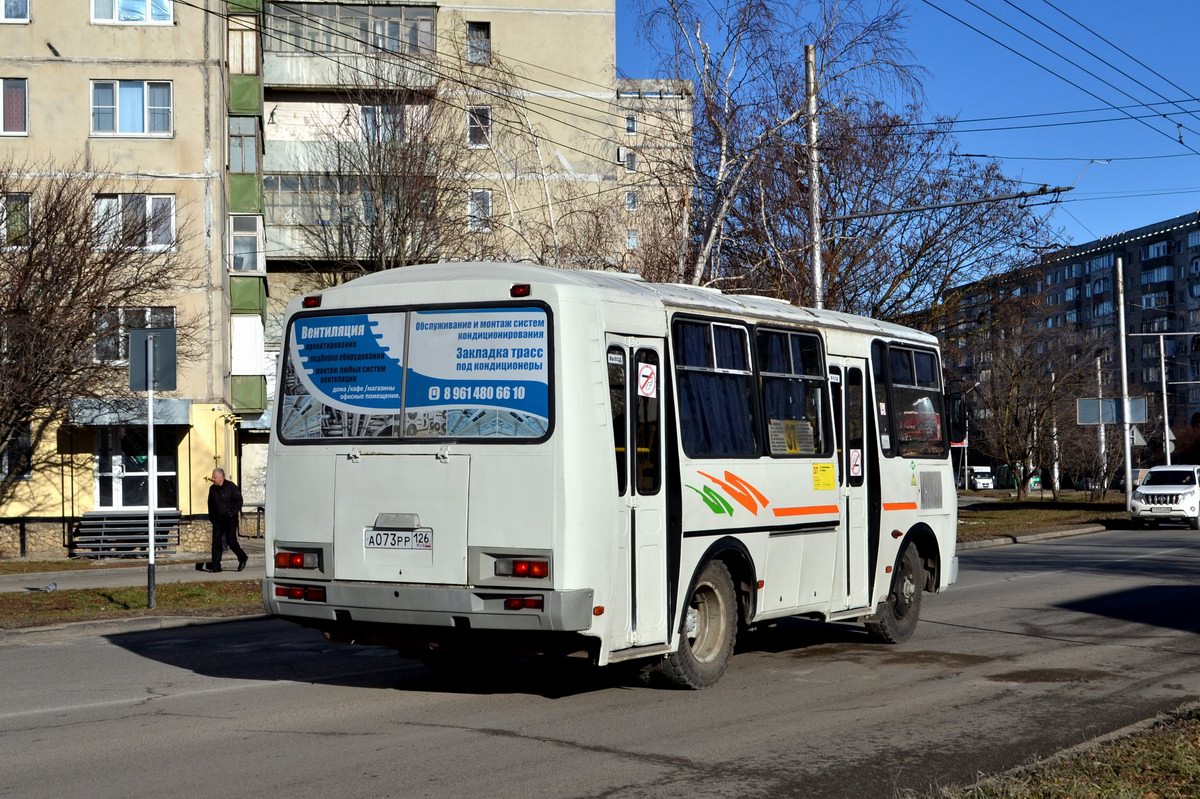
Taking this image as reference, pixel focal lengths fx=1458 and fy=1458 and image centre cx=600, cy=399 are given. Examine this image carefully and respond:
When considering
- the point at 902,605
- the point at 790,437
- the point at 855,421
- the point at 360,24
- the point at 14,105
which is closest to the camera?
the point at 790,437

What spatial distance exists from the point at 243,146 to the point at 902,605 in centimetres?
2998

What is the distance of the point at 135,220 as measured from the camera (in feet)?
102

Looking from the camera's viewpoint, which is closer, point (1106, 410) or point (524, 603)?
point (524, 603)

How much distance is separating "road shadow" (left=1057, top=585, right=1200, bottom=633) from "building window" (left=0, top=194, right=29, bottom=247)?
20.6m

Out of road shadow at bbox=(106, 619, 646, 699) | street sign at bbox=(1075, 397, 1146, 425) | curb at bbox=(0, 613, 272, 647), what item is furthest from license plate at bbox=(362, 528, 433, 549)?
street sign at bbox=(1075, 397, 1146, 425)

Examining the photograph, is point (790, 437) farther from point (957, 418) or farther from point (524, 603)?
point (957, 418)

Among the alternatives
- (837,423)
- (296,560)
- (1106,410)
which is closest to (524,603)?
(296,560)

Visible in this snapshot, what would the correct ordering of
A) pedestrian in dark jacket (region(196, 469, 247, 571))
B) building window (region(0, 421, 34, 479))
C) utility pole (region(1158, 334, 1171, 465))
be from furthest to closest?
utility pole (region(1158, 334, 1171, 465)) < building window (region(0, 421, 34, 479)) < pedestrian in dark jacket (region(196, 469, 247, 571))

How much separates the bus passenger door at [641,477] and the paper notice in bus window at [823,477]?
8.40ft

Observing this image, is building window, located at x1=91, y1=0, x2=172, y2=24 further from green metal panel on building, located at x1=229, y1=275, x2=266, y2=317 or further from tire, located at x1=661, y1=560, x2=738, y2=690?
tire, located at x1=661, y1=560, x2=738, y2=690

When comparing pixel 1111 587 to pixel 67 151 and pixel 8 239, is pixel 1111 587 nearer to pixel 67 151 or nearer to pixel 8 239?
pixel 8 239

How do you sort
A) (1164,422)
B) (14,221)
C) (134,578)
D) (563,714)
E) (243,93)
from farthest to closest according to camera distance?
(1164,422) → (243,93) → (14,221) → (134,578) → (563,714)

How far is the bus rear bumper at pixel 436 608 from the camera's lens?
9.30 meters

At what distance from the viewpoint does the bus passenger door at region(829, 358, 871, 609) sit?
1298cm
